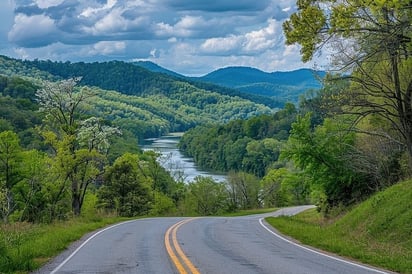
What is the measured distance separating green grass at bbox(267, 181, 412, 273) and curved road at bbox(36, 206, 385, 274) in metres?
0.69

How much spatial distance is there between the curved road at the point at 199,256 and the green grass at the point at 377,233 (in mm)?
686

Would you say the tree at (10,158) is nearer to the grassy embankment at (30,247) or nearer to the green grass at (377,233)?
the grassy embankment at (30,247)

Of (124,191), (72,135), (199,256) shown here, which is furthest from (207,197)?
(199,256)

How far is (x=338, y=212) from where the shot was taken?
25.8 m

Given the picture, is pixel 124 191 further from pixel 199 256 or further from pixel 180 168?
pixel 180 168

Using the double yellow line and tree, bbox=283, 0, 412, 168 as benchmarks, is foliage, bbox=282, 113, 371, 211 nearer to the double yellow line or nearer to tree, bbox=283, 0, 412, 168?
tree, bbox=283, 0, 412, 168

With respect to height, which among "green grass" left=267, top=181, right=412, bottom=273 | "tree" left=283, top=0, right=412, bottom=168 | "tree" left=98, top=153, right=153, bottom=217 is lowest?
"tree" left=98, top=153, right=153, bottom=217

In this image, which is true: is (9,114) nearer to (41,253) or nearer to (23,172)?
(23,172)

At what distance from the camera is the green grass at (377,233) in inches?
522

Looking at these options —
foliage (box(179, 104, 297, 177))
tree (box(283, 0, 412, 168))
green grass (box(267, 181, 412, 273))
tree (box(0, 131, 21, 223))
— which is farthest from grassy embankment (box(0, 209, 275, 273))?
foliage (box(179, 104, 297, 177))

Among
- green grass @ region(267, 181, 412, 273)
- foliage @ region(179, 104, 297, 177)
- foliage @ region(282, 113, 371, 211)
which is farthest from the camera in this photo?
foliage @ region(179, 104, 297, 177)

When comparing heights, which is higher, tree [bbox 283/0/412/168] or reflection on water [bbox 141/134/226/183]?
tree [bbox 283/0/412/168]

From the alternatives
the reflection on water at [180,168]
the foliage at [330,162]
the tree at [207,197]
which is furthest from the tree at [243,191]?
the foliage at [330,162]

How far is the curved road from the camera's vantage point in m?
11.6
